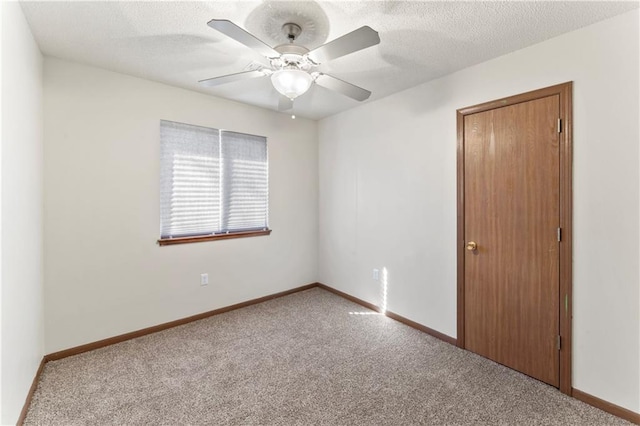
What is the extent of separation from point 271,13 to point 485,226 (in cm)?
222

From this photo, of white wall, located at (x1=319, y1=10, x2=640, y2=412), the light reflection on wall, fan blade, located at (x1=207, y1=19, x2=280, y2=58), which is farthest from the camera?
the light reflection on wall

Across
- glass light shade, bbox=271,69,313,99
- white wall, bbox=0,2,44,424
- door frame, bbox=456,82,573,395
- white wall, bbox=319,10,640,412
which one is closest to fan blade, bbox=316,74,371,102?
glass light shade, bbox=271,69,313,99

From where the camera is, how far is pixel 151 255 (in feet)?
9.41

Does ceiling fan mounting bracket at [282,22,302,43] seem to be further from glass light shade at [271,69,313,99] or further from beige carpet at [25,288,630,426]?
beige carpet at [25,288,630,426]

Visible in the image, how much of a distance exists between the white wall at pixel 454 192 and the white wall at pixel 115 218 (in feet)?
4.25

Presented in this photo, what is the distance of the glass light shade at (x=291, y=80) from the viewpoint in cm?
165

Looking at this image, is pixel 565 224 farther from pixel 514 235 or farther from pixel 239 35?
pixel 239 35

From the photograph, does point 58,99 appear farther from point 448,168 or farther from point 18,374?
point 448,168

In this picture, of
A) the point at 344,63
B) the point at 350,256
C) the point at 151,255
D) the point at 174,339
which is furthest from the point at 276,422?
the point at 344,63

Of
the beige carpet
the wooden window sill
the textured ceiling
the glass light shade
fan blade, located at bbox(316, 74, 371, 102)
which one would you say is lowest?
the beige carpet

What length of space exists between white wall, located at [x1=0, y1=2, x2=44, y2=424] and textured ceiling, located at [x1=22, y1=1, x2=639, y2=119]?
292mm

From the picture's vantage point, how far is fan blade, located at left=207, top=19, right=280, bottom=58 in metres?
1.31

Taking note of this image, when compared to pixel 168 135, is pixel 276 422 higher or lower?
lower

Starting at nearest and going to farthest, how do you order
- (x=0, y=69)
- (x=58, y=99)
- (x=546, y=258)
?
1. (x=0, y=69)
2. (x=546, y=258)
3. (x=58, y=99)
